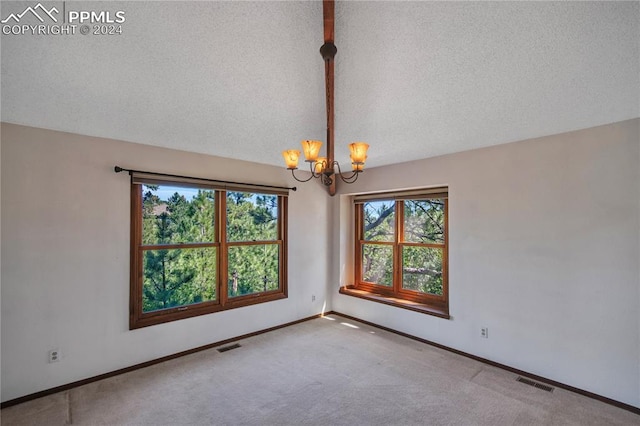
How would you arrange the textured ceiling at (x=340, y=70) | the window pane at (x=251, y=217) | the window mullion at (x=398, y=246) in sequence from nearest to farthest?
1. the textured ceiling at (x=340, y=70)
2. the window pane at (x=251, y=217)
3. the window mullion at (x=398, y=246)

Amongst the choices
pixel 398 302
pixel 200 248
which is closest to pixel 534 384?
pixel 398 302

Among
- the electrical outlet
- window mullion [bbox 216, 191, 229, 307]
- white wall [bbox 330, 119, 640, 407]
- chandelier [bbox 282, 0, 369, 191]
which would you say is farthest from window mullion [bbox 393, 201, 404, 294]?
the electrical outlet

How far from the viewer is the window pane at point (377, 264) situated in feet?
15.9

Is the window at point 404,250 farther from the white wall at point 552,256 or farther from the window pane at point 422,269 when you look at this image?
the white wall at point 552,256

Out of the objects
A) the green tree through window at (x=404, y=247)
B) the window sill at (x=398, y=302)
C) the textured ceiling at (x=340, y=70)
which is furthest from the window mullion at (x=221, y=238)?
the green tree through window at (x=404, y=247)

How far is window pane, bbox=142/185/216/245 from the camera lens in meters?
3.42

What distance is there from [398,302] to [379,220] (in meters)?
1.33

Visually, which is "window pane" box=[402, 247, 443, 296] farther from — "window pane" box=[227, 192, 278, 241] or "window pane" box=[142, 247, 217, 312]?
"window pane" box=[142, 247, 217, 312]

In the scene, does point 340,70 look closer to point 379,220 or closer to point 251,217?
point 251,217

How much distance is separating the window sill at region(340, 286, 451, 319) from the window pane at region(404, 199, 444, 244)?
2.95 ft

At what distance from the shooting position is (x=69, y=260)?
2871 millimetres

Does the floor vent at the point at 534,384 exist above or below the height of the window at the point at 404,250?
below

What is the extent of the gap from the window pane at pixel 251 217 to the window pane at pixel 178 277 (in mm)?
445

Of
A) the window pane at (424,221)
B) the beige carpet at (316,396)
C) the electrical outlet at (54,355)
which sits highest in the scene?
the window pane at (424,221)
